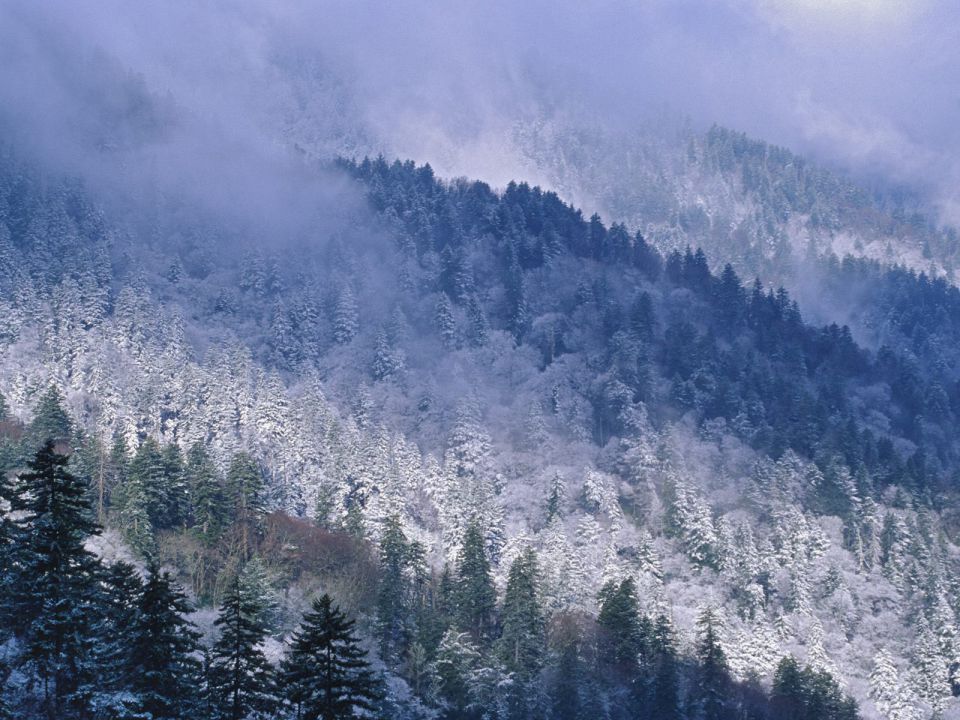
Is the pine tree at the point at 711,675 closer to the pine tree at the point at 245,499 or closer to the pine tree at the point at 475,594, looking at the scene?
the pine tree at the point at 475,594

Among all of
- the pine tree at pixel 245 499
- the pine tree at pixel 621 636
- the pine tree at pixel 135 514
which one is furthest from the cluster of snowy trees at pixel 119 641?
the pine tree at pixel 621 636

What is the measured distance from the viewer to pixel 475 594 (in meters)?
91.0

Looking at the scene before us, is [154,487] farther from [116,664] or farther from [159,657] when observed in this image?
[159,657]

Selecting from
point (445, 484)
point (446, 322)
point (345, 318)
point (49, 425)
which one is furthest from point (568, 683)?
point (345, 318)

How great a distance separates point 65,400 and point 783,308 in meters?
133

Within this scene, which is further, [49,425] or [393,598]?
[49,425]

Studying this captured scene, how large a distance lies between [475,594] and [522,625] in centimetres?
734

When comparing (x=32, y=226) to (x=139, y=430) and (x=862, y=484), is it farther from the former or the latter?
(x=862, y=484)

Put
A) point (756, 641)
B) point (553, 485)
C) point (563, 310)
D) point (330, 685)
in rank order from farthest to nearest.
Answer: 1. point (563, 310)
2. point (553, 485)
3. point (756, 641)
4. point (330, 685)

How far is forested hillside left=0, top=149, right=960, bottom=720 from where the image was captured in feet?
166

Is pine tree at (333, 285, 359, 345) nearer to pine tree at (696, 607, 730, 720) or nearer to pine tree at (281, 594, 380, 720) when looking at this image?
pine tree at (696, 607, 730, 720)

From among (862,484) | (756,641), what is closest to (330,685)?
(756,641)

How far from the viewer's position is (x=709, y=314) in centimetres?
18850

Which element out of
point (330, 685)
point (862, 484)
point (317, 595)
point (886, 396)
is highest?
point (886, 396)
